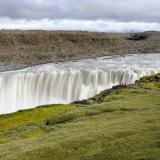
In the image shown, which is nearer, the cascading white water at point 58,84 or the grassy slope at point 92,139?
the grassy slope at point 92,139

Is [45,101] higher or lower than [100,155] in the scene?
lower

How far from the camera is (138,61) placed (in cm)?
15375

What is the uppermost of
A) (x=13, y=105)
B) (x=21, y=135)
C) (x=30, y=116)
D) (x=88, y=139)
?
(x=88, y=139)

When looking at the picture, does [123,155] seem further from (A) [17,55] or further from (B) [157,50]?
(B) [157,50]

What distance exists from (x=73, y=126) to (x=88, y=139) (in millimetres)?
9914

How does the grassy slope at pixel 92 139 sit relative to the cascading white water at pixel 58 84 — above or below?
above

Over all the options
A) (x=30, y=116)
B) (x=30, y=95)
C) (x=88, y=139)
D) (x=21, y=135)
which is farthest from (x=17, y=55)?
(x=88, y=139)

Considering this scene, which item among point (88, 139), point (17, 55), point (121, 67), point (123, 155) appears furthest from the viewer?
point (17, 55)

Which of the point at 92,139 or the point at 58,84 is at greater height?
the point at 92,139

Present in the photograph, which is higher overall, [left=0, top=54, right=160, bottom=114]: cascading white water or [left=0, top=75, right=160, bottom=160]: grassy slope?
[left=0, top=75, right=160, bottom=160]: grassy slope

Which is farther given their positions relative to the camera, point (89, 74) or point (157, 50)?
point (157, 50)

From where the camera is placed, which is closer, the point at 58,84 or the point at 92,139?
the point at 92,139

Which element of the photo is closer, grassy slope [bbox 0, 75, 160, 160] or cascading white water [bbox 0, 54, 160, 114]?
grassy slope [bbox 0, 75, 160, 160]

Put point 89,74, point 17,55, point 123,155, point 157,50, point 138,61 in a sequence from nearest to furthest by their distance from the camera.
Answer: 1. point 123,155
2. point 89,74
3. point 138,61
4. point 17,55
5. point 157,50
